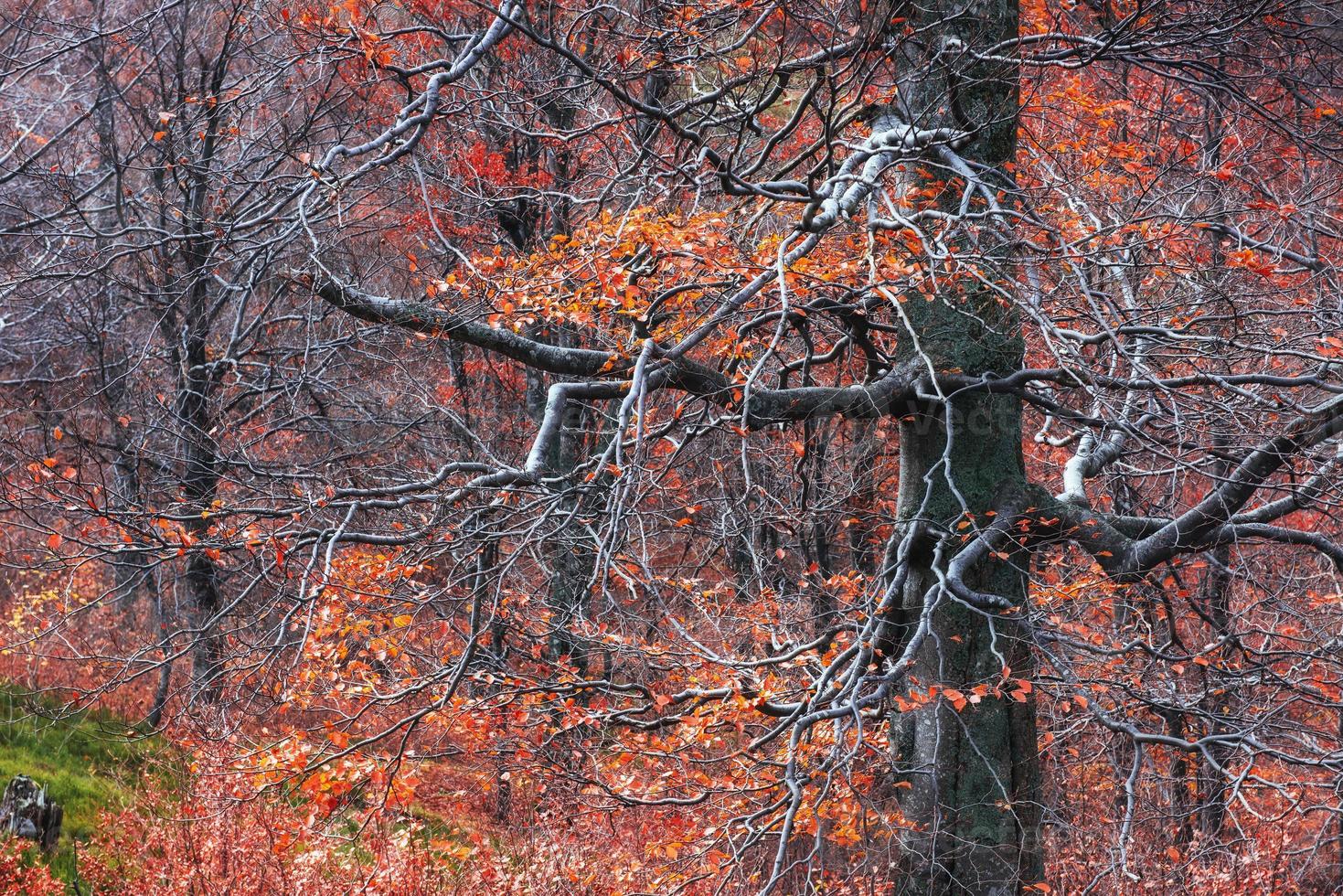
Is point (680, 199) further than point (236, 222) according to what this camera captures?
Yes

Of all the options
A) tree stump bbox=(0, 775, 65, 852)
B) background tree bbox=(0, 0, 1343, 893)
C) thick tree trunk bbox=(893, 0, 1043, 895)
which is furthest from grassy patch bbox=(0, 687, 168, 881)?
thick tree trunk bbox=(893, 0, 1043, 895)

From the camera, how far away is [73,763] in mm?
8523

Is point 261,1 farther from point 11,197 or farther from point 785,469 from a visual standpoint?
point 785,469

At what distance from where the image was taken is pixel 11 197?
11711mm

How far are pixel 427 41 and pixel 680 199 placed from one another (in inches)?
117

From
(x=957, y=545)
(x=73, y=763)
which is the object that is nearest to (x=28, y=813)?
(x=73, y=763)

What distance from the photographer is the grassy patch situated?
23.8 ft

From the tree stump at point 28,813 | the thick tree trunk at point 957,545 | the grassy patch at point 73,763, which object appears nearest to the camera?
the thick tree trunk at point 957,545

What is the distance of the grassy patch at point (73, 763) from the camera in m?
7.26

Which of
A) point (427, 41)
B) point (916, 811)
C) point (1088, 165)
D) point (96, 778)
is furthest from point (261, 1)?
point (916, 811)

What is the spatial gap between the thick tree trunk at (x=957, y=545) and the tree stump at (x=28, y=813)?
5.61m

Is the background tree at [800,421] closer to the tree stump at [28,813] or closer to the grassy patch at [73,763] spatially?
the grassy patch at [73,763]

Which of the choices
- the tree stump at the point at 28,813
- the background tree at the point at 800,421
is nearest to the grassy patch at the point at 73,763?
the tree stump at the point at 28,813

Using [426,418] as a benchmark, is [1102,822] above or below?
below
